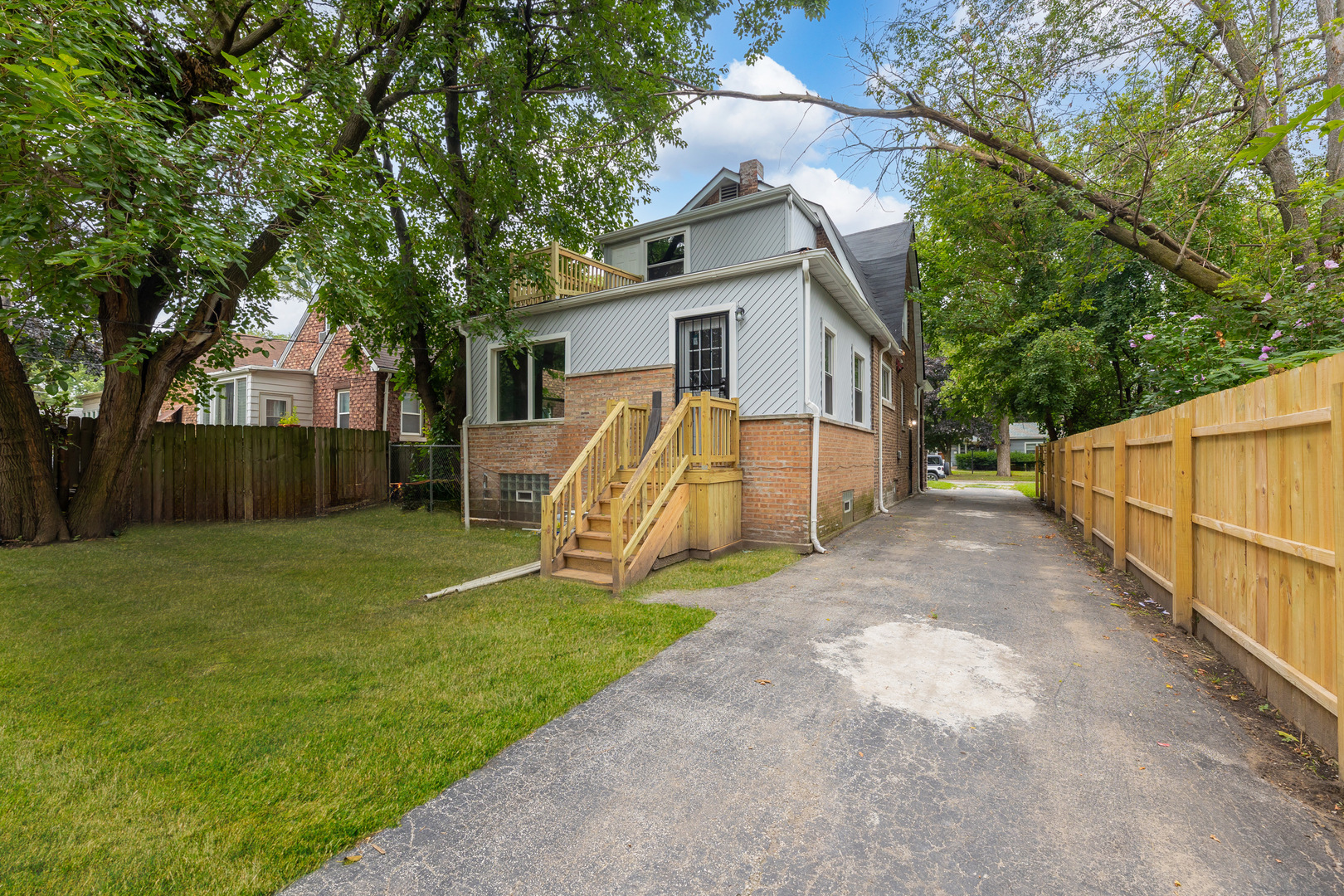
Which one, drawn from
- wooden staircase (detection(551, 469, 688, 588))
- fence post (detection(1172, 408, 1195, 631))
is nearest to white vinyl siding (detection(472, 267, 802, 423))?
wooden staircase (detection(551, 469, 688, 588))

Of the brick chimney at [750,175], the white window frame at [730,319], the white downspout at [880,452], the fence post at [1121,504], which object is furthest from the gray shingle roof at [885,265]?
the fence post at [1121,504]

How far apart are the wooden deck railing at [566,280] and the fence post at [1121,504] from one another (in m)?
7.66

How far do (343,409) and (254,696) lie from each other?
16.6m

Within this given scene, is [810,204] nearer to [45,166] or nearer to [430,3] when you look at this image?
[430,3]

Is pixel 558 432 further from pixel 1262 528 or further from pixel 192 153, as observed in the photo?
pixel 1262 528

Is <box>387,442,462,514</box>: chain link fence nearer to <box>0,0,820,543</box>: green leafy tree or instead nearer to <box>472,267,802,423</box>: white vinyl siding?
<box>0,0,820,543</box>: green leafy tree

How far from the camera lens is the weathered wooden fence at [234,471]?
9375mm

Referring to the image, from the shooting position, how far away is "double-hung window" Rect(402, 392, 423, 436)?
17.0 m

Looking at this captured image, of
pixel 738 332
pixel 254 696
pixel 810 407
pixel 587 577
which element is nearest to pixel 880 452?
pixel 810 407

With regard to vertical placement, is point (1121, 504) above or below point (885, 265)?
below

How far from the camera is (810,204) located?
40.7 feet

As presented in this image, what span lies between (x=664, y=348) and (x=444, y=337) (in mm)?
6825

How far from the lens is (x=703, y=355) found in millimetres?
8859

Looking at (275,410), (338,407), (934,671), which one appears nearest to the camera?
(934,671)
